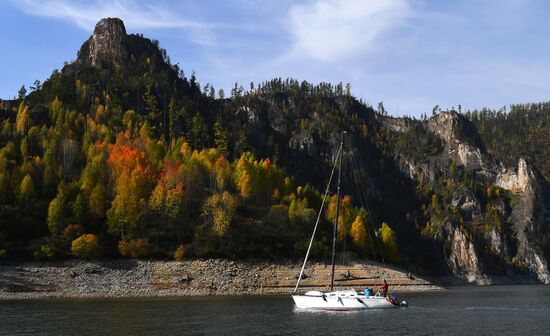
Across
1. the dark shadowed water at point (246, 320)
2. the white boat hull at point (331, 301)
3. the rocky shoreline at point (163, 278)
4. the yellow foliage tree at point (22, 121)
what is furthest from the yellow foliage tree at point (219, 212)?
the yellow foliage tree at point (22, 121)

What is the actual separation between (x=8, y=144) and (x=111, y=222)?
156 feet

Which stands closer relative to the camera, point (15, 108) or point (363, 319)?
point (363, 319)

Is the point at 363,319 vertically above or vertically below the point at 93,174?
below

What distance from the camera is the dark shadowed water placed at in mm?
54219

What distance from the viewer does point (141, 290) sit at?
338ft

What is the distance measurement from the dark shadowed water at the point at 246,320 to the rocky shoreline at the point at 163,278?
17.3 m

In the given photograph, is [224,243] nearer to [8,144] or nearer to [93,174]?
[93,174]

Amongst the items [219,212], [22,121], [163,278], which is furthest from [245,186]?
[22,121]

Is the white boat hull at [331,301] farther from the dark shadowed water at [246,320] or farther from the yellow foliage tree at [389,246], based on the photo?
the yellow foliage tree at [389,246]

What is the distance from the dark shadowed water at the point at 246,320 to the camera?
2135 inches

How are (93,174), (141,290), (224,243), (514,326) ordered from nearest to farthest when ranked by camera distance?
(514,326) → (141,290) → (224,243) → (93,174)

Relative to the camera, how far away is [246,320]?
62.1 m

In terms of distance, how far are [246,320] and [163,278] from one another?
50880 mm

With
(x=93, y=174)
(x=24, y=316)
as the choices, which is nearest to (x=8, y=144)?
(x=93, y=174)
